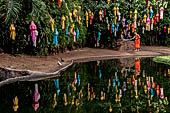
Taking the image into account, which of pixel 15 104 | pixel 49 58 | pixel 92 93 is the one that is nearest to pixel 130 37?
pixel 49 58

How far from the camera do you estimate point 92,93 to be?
877cm

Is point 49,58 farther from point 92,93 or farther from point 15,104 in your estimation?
point 15,104

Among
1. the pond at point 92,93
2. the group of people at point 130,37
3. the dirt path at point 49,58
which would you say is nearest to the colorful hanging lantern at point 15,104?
the pond at point 92,93

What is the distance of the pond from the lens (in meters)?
7.20

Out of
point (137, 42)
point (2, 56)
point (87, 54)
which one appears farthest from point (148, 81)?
point (137, 42)

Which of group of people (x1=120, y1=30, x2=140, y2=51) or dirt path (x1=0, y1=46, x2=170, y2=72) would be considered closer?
dirt path (x1=0, y1=46, x2=170, y2=72)

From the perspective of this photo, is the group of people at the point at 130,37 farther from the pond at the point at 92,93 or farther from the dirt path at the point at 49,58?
the pond at the point at 92,93

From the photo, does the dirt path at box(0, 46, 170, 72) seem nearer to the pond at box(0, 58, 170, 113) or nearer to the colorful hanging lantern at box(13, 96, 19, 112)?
the pond at box(0, 58, 170, 113)

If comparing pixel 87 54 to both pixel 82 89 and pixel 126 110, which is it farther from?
pixel 126 110

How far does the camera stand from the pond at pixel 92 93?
720 cm

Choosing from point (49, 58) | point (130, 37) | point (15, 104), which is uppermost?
point (130, 37)

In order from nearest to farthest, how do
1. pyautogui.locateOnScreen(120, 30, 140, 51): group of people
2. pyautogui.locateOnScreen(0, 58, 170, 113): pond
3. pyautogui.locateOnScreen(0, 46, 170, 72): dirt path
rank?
pyautogui.locateOnScreen(0, 58, 170, 113): pond
pyautogui.locateOnScreen(0, 46, 170, 72): dirt path
pyautogui.locateOnScreen(120, 30, 140, 51): group of people

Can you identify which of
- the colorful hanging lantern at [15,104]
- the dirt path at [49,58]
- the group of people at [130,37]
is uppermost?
the group of people at [130,37]

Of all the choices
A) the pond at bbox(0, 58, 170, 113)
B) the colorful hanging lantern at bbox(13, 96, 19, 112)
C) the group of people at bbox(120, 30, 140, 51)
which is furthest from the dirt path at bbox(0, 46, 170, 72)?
the colorful hanging lantern at bbox(13, 96, 19, 112)
